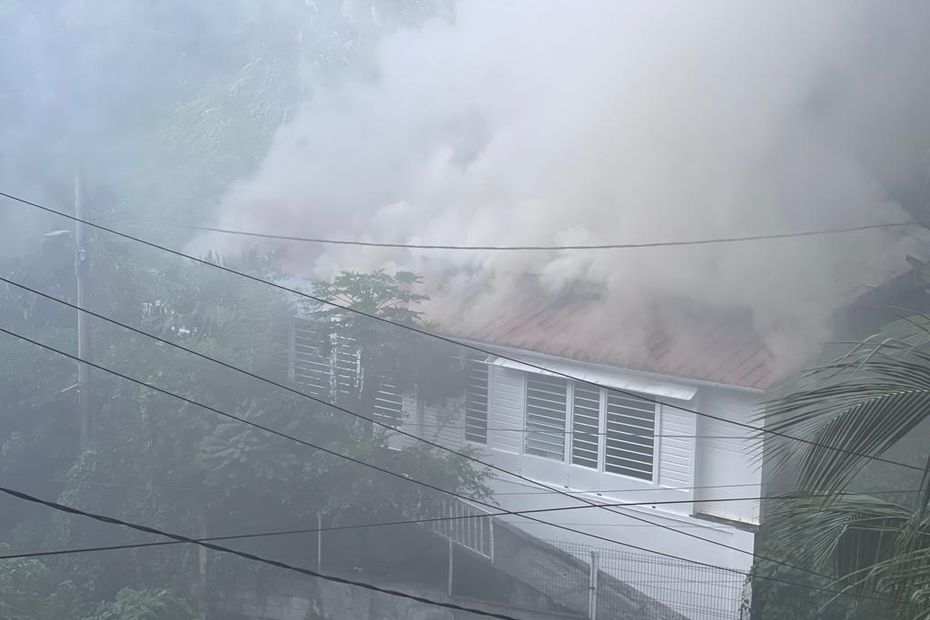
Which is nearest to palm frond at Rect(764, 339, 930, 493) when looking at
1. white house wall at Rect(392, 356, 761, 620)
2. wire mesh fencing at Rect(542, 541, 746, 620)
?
white house wall at Rect(392, 356, 761, 620)

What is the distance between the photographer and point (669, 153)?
9.27 m

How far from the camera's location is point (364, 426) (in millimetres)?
9375

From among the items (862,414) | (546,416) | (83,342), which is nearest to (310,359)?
(83,342)

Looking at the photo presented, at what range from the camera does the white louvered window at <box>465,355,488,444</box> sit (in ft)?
29.4

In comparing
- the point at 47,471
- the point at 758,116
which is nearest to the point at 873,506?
the point at 758,116

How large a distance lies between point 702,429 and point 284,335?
14.6 feet

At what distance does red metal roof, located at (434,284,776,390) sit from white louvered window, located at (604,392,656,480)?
341 millimetres

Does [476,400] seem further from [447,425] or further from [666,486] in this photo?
[666,486]

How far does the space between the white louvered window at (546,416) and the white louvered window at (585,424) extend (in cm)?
11

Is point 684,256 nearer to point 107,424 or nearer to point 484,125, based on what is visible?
point 484,125

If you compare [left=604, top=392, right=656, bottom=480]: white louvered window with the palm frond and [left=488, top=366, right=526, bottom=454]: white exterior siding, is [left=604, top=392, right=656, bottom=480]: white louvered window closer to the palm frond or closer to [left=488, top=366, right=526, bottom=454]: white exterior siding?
[left=488, top=366, right=526, bottom=454]: white exterior siding

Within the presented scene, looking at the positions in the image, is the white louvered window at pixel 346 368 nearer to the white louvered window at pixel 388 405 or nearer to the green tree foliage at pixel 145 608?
the white louvered window at pixel 388 405

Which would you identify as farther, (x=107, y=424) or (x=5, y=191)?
(x=5, y=191)

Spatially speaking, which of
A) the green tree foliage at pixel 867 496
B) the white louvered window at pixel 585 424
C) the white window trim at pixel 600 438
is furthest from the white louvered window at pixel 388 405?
the green tree foliage at pixel 867 496
